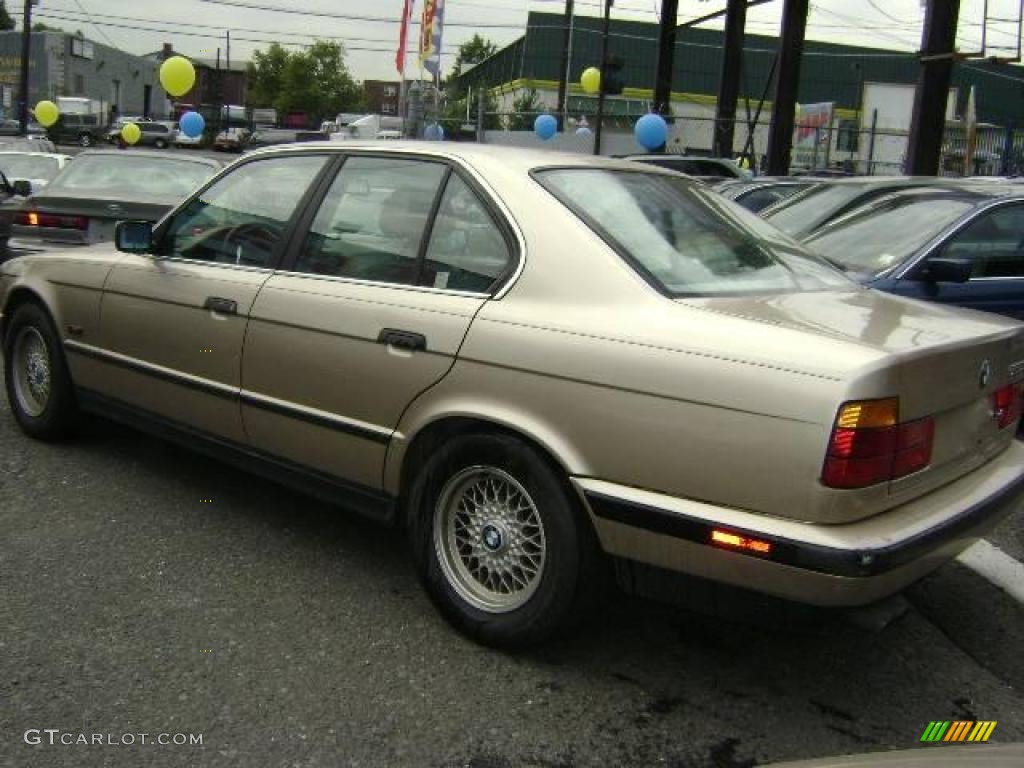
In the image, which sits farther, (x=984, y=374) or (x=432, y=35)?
(x=432, y=35)

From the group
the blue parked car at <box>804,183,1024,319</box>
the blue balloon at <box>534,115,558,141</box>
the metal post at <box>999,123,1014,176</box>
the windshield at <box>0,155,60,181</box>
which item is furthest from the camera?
the blue balloon at <box>534,115,558,141</box>

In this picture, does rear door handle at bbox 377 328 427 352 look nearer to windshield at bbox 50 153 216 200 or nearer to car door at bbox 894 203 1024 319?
car door at bbox 894 203 1024 319

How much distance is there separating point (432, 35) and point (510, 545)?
61.6ft

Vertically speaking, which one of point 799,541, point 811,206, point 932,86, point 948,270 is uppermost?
point 932,86

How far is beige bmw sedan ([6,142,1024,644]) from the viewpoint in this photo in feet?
8.66

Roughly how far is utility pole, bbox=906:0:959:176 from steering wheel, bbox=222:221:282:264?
35.2 ft

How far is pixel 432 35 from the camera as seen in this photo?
20.4 m

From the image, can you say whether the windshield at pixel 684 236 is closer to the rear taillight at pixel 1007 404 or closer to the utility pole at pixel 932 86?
the rear taillight at pixel 1007 404

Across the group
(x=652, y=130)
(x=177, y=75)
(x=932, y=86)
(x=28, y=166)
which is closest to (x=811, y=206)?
(x=932, y=86)

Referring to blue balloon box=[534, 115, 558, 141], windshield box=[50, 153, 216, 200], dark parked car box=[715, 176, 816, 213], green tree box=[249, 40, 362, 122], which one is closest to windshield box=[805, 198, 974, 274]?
dark parked car box=[715, 176, 816, 213]

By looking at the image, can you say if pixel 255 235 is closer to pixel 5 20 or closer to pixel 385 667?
pixel 385 667

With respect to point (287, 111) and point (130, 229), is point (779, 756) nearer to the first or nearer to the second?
point (130, 229)

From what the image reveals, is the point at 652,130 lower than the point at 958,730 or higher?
higher

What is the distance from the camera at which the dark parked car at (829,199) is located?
6.99 metres
